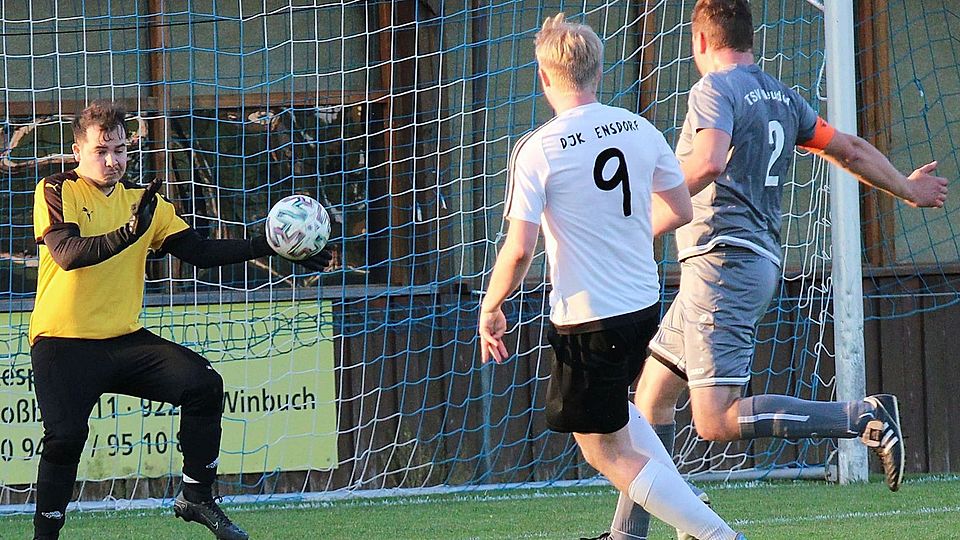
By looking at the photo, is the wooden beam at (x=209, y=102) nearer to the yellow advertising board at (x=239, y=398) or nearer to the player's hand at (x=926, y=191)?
the yellow advertising board at (x=239, y=398)

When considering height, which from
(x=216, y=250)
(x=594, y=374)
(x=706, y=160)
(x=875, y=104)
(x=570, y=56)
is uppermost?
(x=875, y=104)

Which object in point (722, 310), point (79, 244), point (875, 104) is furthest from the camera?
point (875, 104)

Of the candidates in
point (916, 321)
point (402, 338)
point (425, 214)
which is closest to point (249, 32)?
point (425, 214)

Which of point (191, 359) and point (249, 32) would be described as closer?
point (191, 359)

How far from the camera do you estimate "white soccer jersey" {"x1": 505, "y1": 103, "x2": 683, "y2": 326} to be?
4.06 metres

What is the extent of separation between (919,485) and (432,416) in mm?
2929

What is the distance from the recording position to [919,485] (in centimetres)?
758

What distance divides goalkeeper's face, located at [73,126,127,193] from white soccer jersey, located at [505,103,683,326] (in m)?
2.09

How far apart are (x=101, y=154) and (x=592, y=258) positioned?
2.37 metres

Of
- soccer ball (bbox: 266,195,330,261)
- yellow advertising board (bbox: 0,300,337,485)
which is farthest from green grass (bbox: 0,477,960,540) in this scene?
soccer ball (bbox: 266,195,330,261)

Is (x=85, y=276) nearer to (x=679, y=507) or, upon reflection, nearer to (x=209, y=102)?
(x=679, y=507)

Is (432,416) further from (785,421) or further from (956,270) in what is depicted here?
(785,421)

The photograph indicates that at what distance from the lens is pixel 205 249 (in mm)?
5793

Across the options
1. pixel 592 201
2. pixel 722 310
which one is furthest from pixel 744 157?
pixel 592 201
